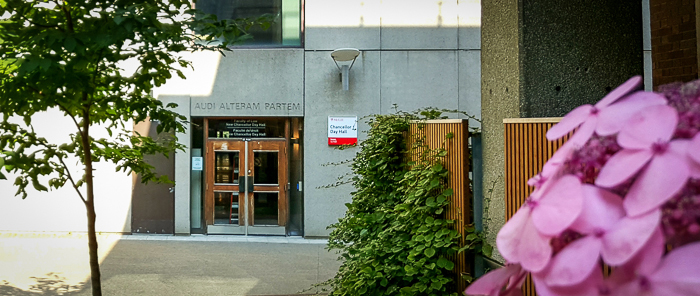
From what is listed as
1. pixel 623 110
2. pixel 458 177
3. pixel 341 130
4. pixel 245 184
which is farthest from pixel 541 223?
pixel 245 184

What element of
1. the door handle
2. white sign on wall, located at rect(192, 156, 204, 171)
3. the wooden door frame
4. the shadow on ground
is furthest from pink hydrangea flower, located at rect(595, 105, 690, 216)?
white sign on wall, located at rect(192, 156, 204, 171)

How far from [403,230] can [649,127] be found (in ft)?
12.9

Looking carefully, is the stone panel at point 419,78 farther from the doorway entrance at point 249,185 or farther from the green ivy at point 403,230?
the green ivy at point 403,230

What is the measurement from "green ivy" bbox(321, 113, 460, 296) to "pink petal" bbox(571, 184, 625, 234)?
11.4ft

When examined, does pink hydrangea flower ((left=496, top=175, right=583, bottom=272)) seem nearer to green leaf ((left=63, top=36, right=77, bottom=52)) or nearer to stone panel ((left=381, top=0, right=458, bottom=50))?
green leaf ((left=63, top=36, right=77, bottom=52))

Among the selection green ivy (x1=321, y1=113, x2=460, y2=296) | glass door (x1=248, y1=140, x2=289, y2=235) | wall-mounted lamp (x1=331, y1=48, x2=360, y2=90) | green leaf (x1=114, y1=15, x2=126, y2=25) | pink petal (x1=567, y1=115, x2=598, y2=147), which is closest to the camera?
pink petal (x1=567, y1=115, x2=598, y2=147)

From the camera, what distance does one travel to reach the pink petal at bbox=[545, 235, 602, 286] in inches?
15.5

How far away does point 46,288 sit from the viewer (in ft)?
23.7

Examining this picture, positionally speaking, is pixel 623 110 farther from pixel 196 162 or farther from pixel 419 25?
pixel 196 162

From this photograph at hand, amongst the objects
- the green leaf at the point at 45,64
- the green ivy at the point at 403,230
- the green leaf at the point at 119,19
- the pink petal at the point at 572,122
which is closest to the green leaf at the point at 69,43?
the green leaf at the point at 45,64

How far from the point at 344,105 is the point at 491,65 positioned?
8138 millimetres

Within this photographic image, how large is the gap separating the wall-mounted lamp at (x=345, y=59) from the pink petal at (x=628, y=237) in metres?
10.6

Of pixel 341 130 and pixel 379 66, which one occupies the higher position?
pixel 379 66

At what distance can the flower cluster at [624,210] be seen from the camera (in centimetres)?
38
